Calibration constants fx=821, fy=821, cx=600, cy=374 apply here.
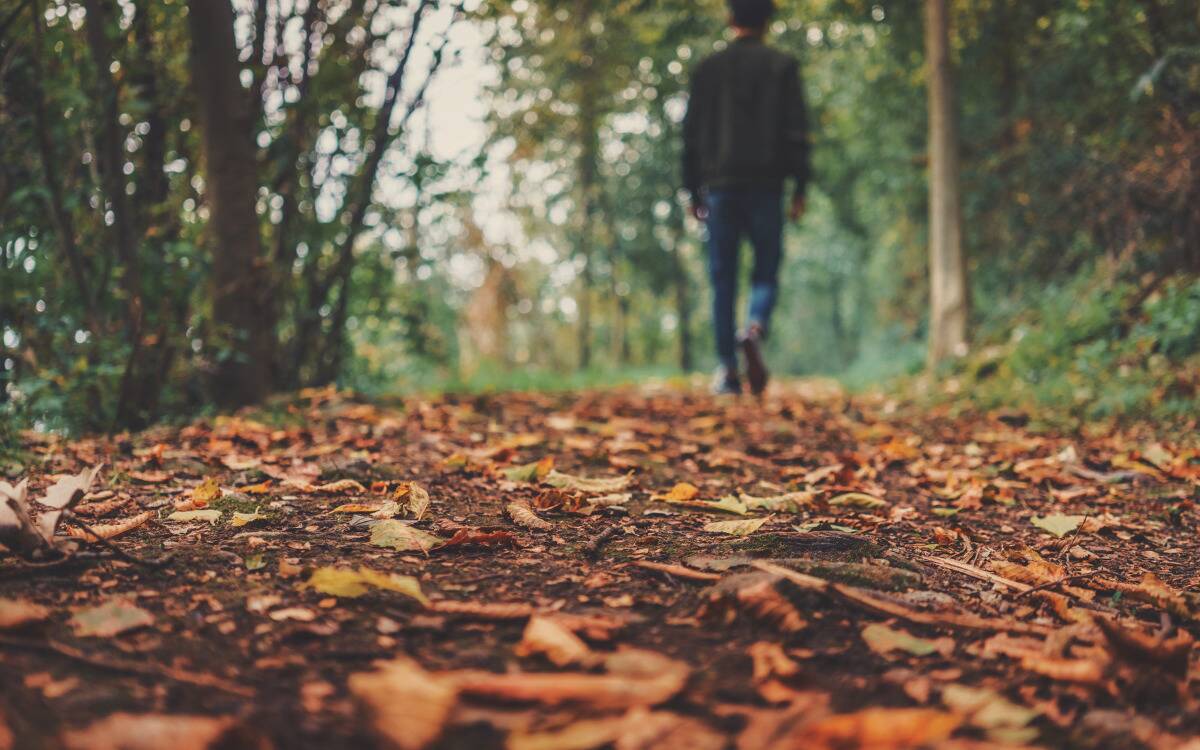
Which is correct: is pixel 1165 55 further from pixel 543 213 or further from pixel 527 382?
pixel 543 213

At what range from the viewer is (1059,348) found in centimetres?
524

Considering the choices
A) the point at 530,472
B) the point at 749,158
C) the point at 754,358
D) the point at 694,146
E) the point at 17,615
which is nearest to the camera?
the point at 17,615

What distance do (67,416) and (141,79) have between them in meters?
1.66

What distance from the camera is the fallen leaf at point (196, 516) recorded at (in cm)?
180

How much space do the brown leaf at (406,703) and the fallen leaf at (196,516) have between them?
995 mm

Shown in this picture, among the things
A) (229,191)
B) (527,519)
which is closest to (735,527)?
(527,519)

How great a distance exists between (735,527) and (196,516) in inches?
47.5

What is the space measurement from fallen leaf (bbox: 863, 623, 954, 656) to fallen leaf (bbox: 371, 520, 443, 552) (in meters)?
0.85

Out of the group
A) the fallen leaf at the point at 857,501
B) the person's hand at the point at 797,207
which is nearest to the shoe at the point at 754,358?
the person's hand at the point at 797,207

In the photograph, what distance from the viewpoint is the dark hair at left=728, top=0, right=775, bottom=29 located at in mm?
5340

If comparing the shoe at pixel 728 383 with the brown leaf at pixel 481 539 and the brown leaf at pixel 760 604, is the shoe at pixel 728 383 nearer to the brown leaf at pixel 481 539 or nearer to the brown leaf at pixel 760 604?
the brown leaf at pixel 481 539

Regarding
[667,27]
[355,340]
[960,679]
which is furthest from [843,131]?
[960,679]

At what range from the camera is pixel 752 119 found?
5203 millimetres

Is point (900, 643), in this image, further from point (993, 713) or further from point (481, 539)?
point (481, 539)
